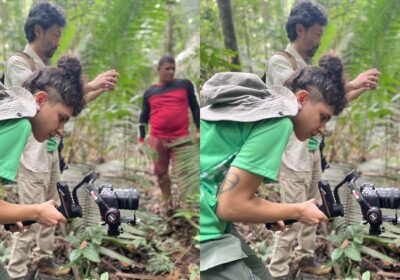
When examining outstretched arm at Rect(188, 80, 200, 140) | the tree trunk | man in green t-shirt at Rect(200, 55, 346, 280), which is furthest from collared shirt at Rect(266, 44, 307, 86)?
outstretched arm at Rect(188, 80, 200, 140)

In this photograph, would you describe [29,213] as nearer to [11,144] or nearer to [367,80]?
[11,144]

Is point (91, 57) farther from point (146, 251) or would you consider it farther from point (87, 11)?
point (146, 251)

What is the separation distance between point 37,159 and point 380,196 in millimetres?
1711

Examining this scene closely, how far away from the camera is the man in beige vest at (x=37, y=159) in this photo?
2814mm

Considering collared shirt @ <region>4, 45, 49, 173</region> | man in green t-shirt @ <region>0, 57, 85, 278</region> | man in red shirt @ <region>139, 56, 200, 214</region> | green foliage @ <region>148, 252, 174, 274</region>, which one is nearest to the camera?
man in green t-shirt @ <region>0, 57, 85, 278</region>

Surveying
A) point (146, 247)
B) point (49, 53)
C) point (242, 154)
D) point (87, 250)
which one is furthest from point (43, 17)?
point (146, 247)

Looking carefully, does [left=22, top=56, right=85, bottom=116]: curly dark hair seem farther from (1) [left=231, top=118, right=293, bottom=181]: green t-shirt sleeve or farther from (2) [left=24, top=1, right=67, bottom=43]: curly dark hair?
(1) [left=231, top=118, right=293, bottom=181]: green t-shirt sleeve

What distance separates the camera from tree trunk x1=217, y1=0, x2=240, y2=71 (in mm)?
2930

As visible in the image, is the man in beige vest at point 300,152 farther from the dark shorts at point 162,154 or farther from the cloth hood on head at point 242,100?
the dark shorts at point 162,154

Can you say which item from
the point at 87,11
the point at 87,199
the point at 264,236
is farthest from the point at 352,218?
the point at 87,11

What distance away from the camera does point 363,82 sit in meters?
2.82

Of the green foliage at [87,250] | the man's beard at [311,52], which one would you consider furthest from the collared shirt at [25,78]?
the man's beard at [311,52]

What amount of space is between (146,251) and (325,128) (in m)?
1.58

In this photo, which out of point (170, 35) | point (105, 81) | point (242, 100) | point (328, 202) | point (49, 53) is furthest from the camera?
point (170, 35)
